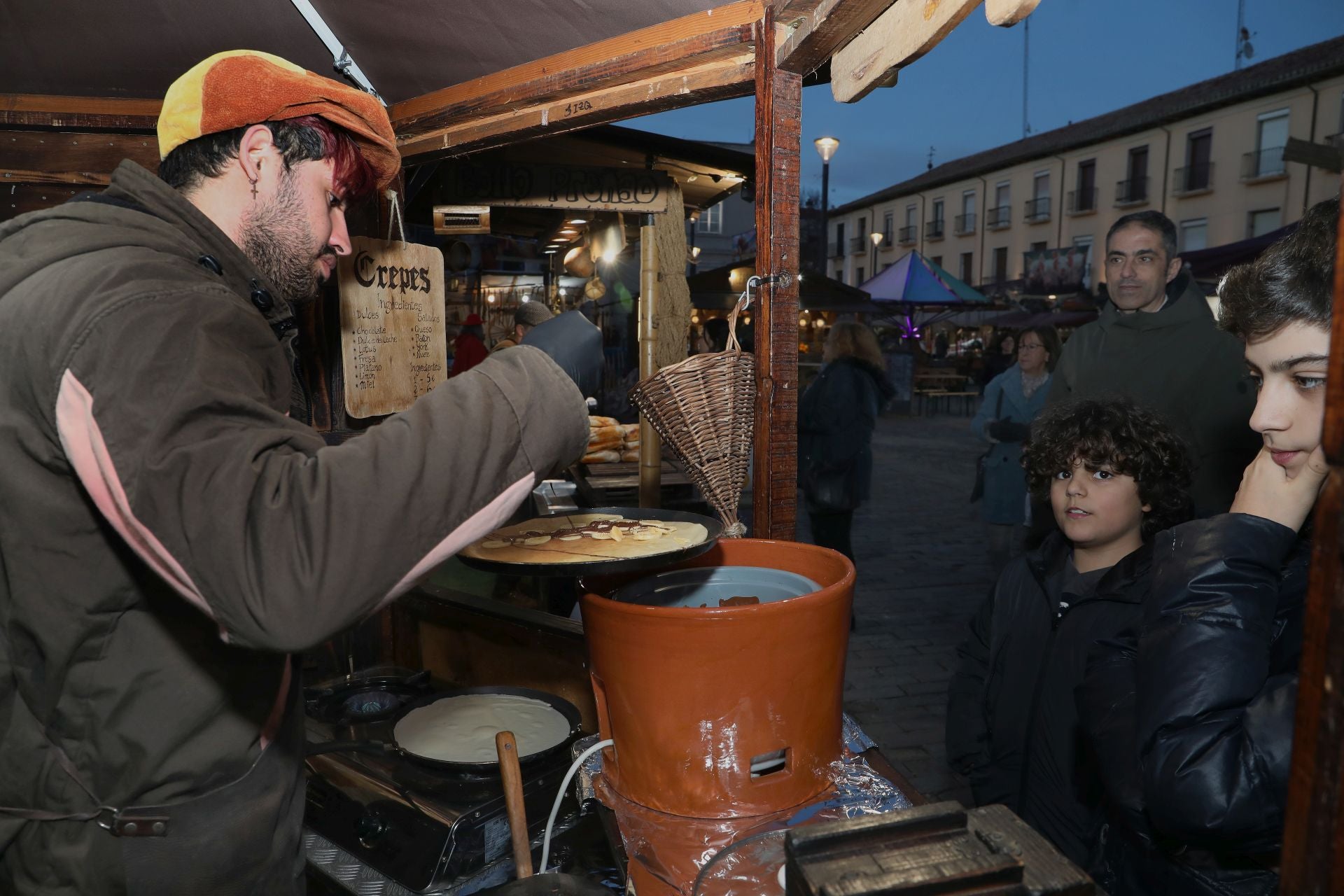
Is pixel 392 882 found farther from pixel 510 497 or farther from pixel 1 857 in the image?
pixel 510 497

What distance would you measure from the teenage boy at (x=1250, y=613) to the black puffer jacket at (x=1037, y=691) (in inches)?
28.5

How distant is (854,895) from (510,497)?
2.12 feet

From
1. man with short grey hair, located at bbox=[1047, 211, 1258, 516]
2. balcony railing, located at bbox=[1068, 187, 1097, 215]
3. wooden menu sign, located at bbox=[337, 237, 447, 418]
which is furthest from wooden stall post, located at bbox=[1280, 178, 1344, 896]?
balcony railing, located at bbox=[1068, 187, 1097, 215]

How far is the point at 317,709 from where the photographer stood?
2.36 m

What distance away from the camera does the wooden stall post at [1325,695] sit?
2.00ft

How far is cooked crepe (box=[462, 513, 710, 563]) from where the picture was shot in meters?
1.64

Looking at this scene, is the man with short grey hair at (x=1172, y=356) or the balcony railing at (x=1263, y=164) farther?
the balcony railing at (x=1263, y=164)

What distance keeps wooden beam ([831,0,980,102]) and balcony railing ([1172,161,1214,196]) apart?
34.0 meters

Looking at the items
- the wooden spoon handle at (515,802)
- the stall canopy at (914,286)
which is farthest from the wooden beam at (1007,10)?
the stall canopy at (914,286)

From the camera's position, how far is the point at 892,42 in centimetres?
158

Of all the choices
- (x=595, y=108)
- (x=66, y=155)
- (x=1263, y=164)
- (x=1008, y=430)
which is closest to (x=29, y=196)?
(x=66, y=155)

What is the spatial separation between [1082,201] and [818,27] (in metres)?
39.0

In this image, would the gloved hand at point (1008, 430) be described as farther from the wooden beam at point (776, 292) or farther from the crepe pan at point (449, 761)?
the crepe pan at point (449, 761)

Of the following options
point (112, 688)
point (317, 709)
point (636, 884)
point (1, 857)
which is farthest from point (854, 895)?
point (317, 709)
